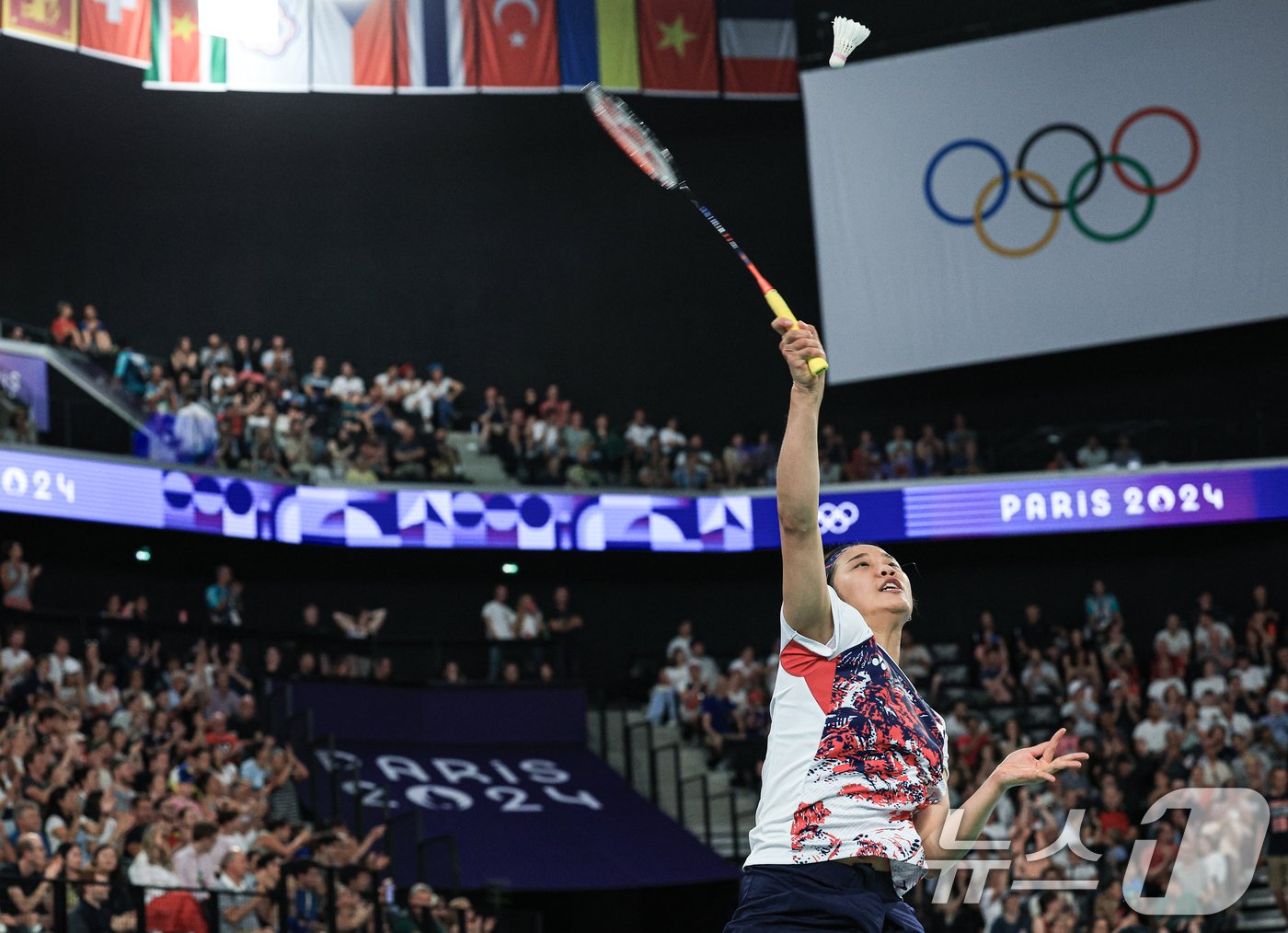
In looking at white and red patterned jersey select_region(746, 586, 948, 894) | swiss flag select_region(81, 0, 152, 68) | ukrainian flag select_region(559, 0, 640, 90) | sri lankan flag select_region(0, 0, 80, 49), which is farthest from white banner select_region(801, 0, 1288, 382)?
white and red patterned jersey select_region(746, 586, 948, 894)

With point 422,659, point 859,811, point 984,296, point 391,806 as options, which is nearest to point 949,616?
point 984,296

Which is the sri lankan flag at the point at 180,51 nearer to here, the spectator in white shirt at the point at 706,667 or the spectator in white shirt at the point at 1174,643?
the spectator in white shirt at the point at 706,667

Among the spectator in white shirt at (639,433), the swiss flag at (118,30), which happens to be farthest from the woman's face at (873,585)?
the spectator in white shirt at (639,433)

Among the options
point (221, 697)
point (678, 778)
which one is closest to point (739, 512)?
point (678, 778)

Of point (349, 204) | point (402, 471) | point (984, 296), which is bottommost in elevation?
point (402, 471)

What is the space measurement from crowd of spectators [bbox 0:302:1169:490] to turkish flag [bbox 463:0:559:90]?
4316 millimetres

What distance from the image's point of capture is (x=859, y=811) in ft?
13.5

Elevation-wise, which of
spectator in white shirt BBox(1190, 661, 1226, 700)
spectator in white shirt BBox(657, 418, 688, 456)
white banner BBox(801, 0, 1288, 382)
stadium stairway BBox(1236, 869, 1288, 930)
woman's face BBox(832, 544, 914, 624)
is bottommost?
stadium stairway BBox(1236, 869, 1288, 930)

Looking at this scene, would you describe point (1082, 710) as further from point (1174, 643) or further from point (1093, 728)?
point (1174, 643)

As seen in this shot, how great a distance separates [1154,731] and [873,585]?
16898mm

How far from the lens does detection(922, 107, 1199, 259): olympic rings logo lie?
86.6 feet

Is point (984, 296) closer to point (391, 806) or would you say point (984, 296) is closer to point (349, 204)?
point (349, 204)

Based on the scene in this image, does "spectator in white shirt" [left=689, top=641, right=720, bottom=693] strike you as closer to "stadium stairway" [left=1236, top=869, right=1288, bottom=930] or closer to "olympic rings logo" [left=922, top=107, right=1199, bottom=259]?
"stadium stairway" [left=1236, top=869, right=1288, bottom=930]

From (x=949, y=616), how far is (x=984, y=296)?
4920 millimetres
